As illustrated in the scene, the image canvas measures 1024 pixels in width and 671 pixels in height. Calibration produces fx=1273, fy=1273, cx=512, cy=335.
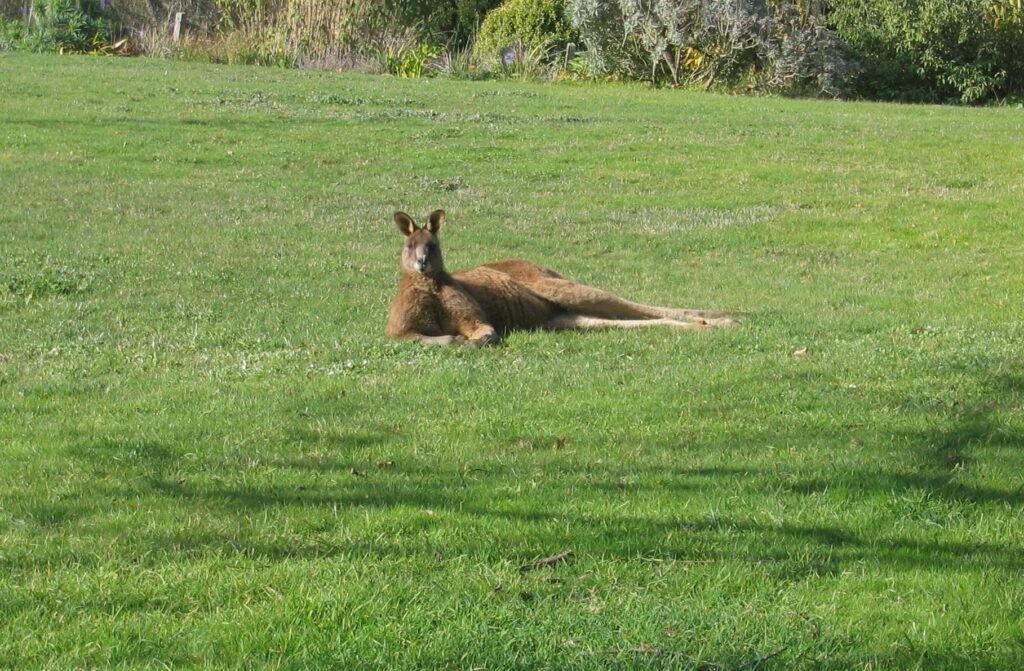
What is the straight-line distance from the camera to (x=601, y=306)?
35.9ft

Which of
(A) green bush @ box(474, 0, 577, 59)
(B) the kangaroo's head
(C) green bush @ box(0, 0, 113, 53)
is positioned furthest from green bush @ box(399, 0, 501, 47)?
(B) the kangaroo's head

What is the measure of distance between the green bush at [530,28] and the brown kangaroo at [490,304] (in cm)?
2552

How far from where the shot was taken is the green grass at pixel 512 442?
179 inches

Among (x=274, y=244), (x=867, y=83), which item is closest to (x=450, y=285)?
(x=274, y=244)

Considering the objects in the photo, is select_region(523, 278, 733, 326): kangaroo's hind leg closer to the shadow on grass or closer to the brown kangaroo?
the brown kangaroo

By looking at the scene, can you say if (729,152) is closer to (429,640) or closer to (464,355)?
(464,355)

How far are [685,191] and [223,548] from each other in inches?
576

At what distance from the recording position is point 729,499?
19.2 feet

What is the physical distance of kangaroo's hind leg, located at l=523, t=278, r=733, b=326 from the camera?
10.9 m

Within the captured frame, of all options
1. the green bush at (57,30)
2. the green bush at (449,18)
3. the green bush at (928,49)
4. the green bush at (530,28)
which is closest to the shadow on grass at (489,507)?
the green bush at (928,49)

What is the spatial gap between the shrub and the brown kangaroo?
21.3m

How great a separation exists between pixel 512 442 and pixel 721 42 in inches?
1049

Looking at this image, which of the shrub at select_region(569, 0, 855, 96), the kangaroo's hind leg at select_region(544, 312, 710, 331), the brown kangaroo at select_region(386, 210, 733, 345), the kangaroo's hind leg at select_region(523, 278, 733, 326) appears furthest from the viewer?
the shrub at select_region(569, 0, 855, 96)

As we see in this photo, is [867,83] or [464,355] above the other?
[867,83]
